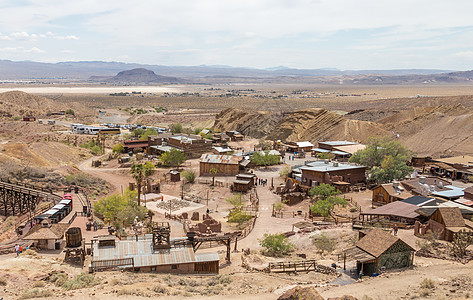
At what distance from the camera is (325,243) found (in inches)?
1150

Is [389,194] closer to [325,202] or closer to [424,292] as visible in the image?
[325,202]

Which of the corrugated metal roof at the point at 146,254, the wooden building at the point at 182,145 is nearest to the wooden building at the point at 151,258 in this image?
the corrugated metal roof at the point at 146,254

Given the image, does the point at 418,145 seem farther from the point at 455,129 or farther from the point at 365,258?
the point at 365,258

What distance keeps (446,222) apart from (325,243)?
29.1 feet

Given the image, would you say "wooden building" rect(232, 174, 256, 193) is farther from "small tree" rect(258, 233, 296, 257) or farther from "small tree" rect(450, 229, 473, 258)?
"small tree" rect(450, 229, 473, 258)

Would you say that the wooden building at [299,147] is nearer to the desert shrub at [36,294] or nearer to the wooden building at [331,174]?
the wooden building at [331,174]

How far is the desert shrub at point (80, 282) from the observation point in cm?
1934

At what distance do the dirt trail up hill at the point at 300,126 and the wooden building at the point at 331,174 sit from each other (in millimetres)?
36219

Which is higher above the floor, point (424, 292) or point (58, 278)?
point (424, 292)

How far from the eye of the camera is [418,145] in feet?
250

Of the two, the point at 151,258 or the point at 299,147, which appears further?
the point at 299,147

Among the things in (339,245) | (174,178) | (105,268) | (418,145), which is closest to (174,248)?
(105,268)

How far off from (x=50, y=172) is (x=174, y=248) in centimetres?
3071

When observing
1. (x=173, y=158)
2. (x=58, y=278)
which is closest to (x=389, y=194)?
(x=58, y=278)
